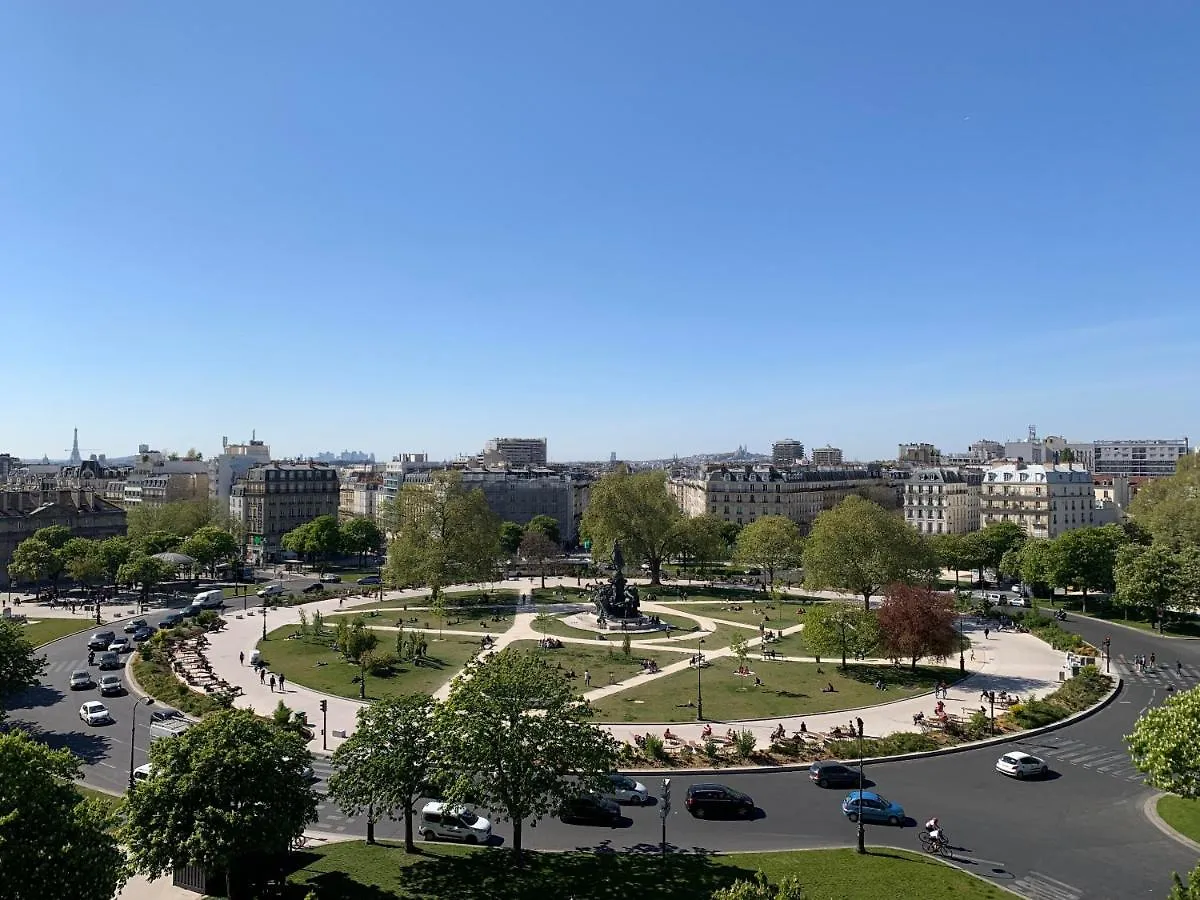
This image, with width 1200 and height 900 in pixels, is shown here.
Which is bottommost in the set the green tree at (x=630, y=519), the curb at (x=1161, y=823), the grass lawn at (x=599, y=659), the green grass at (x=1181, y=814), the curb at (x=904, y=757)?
the curb at (x=904, y=757)

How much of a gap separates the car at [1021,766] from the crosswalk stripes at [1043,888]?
1118 cm

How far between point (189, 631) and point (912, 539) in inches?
2751

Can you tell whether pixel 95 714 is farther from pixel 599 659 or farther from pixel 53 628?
pixel 53 628

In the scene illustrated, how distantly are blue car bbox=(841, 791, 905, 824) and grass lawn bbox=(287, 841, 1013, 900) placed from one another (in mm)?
3053

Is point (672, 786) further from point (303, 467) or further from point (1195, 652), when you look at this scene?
point (303, 467)

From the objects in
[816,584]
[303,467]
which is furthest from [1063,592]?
[303,467]

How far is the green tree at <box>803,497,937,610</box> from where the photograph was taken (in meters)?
78.9

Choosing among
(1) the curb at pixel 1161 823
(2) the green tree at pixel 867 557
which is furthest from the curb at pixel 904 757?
(2) the green tree at pixel 867 557

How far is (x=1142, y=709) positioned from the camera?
5231 cm

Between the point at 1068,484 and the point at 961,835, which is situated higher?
the point at 1068,484

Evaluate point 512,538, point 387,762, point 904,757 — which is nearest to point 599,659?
point 904,757

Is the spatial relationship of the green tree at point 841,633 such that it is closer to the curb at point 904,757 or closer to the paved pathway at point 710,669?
the paved pathway at point 710,669

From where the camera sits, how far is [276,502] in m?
149

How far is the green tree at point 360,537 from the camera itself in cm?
12769
